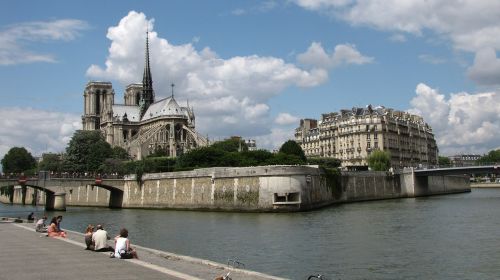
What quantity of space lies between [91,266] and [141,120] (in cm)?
14835

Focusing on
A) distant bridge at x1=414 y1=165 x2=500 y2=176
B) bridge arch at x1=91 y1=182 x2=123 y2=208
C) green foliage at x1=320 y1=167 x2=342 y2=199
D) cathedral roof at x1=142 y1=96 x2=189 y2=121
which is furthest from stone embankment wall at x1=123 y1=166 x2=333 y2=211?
cathedral roof at x1=142 y1=96 x2=189 y2=121

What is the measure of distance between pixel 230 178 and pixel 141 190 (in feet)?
71.7

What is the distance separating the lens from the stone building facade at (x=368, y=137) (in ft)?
417

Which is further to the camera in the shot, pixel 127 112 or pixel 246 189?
pixel 127 112

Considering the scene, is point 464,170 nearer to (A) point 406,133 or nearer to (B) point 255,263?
(A) point 406,133

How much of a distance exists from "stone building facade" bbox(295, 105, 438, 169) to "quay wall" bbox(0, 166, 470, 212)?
2272 centimetres

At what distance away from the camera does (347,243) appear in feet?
103

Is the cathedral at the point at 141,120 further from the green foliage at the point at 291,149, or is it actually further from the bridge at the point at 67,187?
the bridge at the point at 67,187

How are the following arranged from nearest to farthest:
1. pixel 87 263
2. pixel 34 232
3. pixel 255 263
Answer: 1. pixel 87 263
2. pixel 255 263
3. pixel 34 232

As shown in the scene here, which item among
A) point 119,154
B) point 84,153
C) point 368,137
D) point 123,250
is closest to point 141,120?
point 119,154

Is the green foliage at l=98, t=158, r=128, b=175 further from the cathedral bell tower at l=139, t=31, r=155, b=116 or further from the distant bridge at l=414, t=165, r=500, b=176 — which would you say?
the cathedral bell tower at l=139, t=31, r=155, b=116

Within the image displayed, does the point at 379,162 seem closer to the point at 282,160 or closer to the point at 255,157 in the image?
the point at 255,157

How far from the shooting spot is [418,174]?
97.0 metres

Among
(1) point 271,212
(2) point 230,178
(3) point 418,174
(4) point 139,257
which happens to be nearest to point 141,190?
(2) point 230,178
